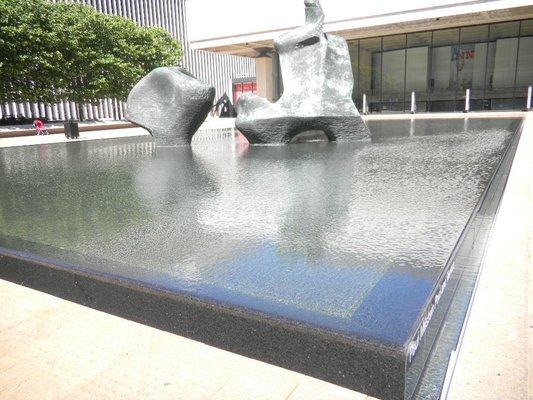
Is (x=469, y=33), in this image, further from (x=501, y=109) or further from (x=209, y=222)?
(x=209, y=222)

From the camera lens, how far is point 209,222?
3.14m

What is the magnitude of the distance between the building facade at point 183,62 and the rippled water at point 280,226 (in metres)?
31.8

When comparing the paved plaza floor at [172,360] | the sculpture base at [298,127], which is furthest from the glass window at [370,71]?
the paved plaza floor at [172,360]

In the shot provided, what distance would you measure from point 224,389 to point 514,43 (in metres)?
25.0

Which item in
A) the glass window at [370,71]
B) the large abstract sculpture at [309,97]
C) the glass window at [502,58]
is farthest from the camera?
the glass window at [370,71]

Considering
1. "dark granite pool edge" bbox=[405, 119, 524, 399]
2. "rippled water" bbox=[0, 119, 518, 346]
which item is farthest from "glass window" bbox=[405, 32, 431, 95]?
"dark granite pool edge" bbox=[405, 119, 524, 399]

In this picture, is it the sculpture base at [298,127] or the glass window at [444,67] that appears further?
the glass window at [444,67]

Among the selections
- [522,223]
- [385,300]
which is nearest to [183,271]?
[385,300]

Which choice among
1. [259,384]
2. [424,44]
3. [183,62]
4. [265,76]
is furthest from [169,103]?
[183,62]

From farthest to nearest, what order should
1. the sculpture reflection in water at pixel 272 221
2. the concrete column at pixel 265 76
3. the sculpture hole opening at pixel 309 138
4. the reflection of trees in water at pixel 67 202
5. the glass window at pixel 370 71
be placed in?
the concrete column at pixel 265 76
the glass window at pixel 370 71
the sculpture hole opening at pixel 309 138
the reflection of trees in water at pixel 67 202
the sculpture reflection in water at pixel 272 221

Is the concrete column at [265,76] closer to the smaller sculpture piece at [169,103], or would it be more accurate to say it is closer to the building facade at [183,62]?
the building facade at [183,62]

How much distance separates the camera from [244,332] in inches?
71.2

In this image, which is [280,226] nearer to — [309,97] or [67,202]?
[67,202]

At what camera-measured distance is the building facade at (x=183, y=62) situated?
3933 cm
